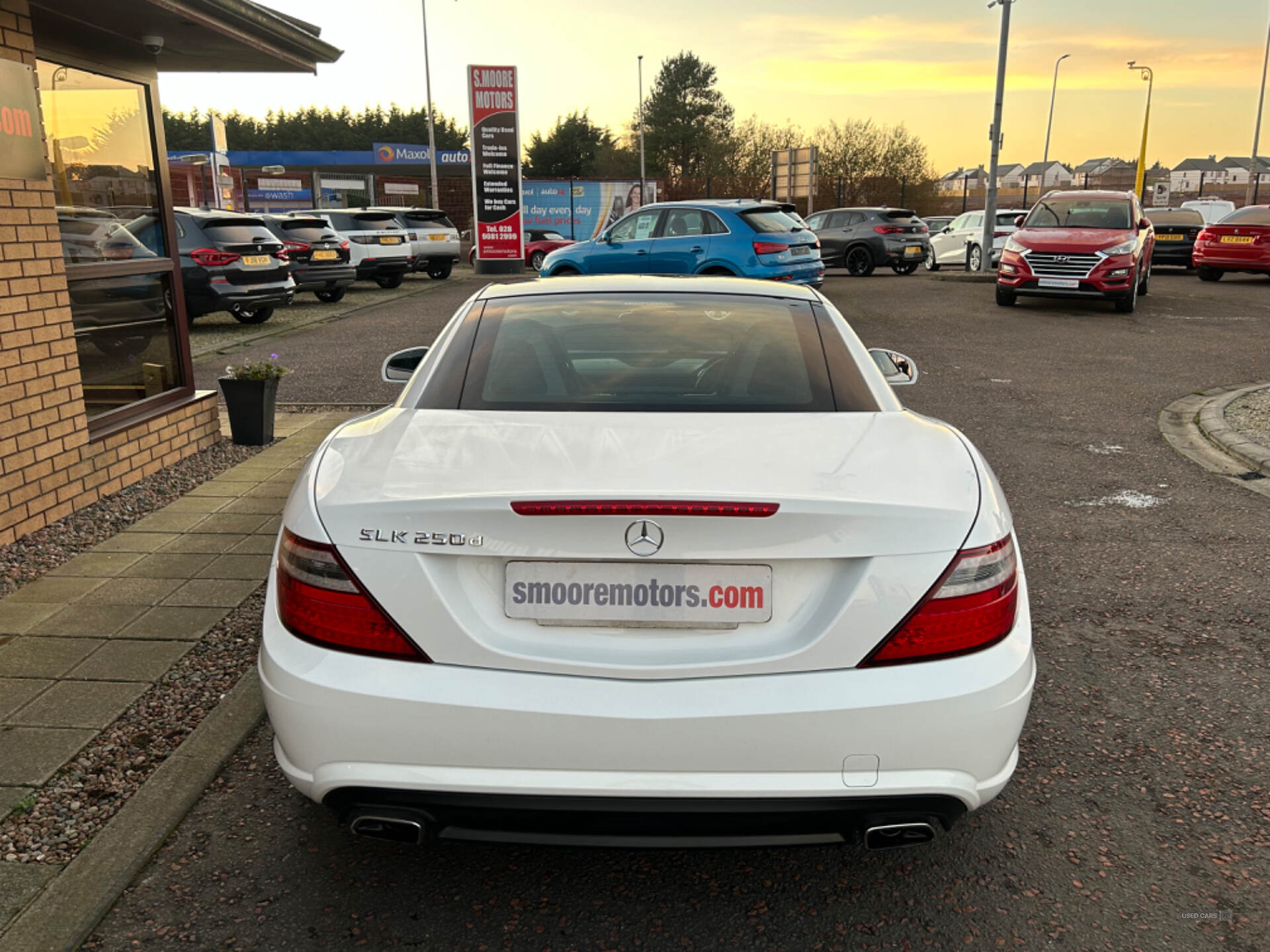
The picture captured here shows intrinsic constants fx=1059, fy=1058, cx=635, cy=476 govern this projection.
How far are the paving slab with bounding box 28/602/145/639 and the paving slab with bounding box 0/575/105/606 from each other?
0.13m

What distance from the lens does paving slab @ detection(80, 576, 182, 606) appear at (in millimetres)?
4371

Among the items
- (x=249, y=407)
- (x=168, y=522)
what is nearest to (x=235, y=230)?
(x=249, y=407)

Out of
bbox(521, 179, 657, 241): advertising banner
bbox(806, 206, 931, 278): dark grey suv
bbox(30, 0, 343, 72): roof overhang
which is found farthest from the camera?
bbox(521, 179, 657, 241): advertising banner

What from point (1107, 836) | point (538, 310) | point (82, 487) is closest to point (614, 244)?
point (82, 487)

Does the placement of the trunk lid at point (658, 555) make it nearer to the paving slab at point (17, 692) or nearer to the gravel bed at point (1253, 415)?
the paving slab at point (17, 692)

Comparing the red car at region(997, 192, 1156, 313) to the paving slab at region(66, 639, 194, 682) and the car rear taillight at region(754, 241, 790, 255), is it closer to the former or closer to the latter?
the car rear taillight at region(754, 241, 790, 255)

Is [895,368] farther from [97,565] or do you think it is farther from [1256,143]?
[1256,143]

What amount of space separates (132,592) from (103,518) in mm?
1303

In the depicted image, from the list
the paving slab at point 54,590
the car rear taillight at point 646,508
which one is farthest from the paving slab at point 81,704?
the car rear taillight at point 646,508

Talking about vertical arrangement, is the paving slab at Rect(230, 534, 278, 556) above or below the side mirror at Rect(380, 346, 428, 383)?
below

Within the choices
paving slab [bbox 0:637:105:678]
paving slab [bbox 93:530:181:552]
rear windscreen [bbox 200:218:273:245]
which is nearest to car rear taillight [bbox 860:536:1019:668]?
paving slab [bbox 0:637:105:678]

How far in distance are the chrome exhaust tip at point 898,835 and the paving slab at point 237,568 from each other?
3.18m

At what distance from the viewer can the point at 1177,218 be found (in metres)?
24.8

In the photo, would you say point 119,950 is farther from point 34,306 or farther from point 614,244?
point 614,244
